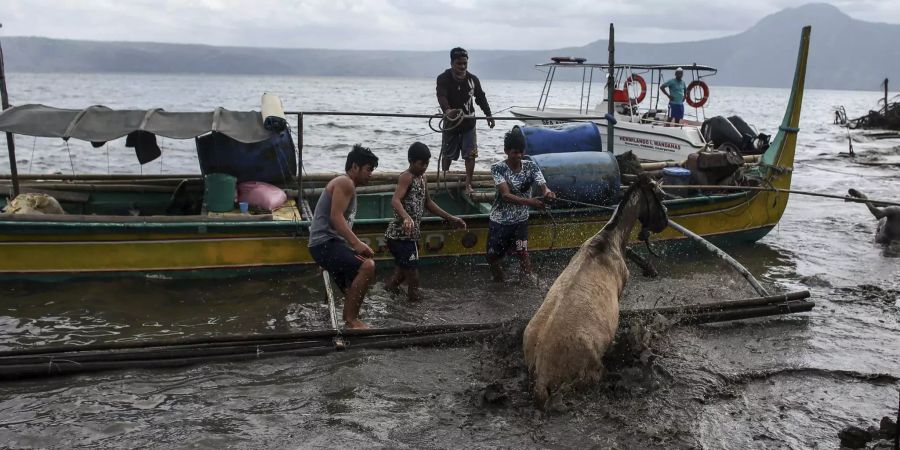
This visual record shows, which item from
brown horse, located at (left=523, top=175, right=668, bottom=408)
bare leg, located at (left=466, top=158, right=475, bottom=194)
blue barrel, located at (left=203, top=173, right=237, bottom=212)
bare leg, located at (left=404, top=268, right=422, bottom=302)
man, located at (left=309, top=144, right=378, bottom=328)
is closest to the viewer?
brown horse, located at (left=523, top=175, right=668, bottom=408)

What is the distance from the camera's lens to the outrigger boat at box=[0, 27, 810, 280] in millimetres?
7688

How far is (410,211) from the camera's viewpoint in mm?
7285

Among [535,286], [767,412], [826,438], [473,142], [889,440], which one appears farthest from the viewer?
[473,142]

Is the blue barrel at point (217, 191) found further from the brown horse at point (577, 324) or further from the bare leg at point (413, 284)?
the brown horse at point (577, 324)

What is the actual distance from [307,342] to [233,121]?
3612 millimetres

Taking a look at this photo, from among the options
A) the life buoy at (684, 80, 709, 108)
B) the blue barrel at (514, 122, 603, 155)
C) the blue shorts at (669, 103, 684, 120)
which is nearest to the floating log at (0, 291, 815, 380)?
the blue barrel at (514, 122, 603, 155)

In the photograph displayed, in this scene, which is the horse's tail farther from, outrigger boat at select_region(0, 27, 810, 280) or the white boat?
the white boat

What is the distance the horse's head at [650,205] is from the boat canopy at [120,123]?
440cm

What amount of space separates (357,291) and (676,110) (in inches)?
584

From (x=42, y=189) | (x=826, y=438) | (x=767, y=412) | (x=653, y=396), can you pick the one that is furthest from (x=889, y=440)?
(x=42, y=189)

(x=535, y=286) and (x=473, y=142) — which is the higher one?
(x=473, y=142)

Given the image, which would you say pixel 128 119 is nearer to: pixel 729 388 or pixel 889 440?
pixel 729 388

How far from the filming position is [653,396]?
545cm

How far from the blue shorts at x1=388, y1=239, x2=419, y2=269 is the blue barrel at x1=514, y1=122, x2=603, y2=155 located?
292 cm
